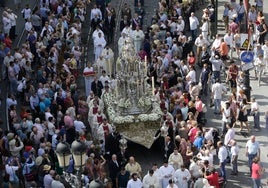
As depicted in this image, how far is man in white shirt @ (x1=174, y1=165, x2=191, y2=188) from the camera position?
29.6m

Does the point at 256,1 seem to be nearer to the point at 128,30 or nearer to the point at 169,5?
the point at 169,5

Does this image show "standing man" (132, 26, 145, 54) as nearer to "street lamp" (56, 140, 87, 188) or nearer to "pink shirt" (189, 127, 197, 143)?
"pink shirt" (189, 127, 197, 143)

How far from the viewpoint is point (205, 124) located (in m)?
35.3

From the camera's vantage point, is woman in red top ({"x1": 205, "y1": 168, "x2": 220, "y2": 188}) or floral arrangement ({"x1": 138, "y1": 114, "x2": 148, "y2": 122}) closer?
woman in red top ({"x1": 205, "y1": 168, "x2": 220, "y2": 188})

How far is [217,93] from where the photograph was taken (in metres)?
35.5

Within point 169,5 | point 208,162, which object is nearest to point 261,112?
point 208,162

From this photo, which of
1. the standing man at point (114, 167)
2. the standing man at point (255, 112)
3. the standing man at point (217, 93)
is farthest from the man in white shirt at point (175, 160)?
the standing man at point (217, 93)

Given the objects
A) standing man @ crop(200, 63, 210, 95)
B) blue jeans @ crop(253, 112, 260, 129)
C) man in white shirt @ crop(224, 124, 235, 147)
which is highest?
standing man @ crop(200, 63, 210, 95)

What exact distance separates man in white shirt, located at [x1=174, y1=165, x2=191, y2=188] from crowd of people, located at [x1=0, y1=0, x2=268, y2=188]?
30 mm

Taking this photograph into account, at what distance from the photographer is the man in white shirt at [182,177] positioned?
29.6m

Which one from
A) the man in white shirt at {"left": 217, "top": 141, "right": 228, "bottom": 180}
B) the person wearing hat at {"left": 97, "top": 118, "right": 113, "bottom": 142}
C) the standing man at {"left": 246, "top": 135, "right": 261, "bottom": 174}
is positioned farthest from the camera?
the person wearing hat at {"left": 97, "top": 118, "right": 113, "bottom": 142}

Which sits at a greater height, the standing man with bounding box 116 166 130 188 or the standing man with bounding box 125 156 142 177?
the standing man with bounding box 125 156 142 177

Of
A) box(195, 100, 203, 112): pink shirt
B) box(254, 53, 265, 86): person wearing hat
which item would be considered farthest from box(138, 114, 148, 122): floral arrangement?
A: box(254, 53, 265, 86): person wearing hat

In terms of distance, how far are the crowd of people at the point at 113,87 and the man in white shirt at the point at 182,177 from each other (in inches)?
1.2
